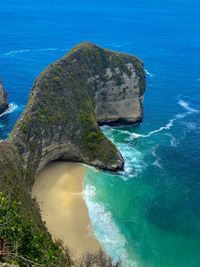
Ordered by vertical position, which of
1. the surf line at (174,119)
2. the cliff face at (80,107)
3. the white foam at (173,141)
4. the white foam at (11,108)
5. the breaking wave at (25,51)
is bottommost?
the breaking wave at (25,51)

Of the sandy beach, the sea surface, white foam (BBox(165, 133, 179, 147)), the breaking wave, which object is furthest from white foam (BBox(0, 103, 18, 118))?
the breaking wave

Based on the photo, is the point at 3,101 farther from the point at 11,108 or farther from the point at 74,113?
the point at 74,113

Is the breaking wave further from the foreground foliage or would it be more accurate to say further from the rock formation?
the foreground foliage

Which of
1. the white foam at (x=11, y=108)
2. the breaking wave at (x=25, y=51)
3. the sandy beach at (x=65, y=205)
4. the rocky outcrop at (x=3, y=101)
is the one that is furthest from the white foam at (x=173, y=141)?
the breaking wave at (x=25, y=51)

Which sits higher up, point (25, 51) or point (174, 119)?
point (174, 119)

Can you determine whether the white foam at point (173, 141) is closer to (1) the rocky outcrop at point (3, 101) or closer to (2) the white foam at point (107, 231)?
(2) the white foam at point (107, 231)

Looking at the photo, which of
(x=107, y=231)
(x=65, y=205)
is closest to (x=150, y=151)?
(x=65, y=205)
